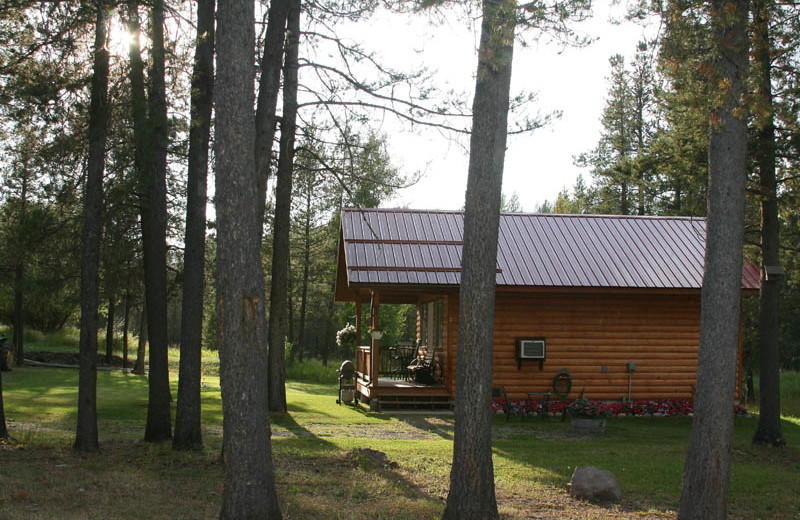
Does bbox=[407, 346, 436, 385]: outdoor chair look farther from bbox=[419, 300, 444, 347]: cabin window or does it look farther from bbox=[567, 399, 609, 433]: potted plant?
bbox=[567, 399, 609, 433]: potted plant

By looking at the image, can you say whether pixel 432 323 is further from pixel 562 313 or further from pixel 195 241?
pixel 195 241

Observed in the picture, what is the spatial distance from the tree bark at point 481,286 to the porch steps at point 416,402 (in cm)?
1006

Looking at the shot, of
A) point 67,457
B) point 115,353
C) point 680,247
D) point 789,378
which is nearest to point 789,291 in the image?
point 789,378

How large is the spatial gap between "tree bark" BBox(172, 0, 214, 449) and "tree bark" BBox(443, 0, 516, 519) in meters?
4.88

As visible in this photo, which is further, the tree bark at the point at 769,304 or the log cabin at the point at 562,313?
the log cabin at the point at 562,313

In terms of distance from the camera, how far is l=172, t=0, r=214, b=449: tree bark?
10266mm

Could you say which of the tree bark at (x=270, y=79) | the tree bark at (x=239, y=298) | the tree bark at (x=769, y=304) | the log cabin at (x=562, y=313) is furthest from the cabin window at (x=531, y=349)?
the tree bark at (x=239, y=298)

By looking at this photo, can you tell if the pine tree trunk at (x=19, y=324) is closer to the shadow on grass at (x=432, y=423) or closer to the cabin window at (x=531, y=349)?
the shadow on grass at (x=432, y=423)

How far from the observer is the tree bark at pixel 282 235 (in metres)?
14.9

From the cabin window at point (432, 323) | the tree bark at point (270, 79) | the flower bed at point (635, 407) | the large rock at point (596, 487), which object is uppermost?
the tree bark at point (270, 79)

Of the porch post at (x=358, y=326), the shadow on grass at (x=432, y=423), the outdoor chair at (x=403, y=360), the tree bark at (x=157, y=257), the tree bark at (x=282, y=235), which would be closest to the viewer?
the tree bark at (x=157, y=257)

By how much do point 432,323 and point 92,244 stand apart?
10.9m

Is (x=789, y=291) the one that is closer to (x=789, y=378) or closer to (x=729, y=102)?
(x=789, y=378)

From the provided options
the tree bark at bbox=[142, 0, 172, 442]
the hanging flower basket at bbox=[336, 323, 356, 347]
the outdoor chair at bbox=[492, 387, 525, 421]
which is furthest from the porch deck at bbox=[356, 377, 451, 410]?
the tree bark at bbox=[142, 0, 172, 442]
